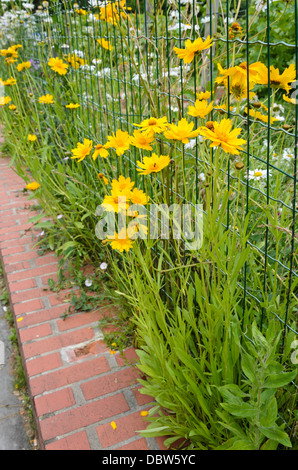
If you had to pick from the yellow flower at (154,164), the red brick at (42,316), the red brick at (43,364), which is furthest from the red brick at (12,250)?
the yellow flower at (154,164)

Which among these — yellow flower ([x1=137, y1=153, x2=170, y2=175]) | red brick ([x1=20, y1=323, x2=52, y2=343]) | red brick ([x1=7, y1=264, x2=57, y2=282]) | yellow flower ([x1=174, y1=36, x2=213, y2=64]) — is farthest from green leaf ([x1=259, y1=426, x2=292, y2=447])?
red brick ([x1=7, y1=264, x2=57, y2=282])

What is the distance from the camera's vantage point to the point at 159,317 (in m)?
1.41

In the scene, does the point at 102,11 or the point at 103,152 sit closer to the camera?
the point at 103,152

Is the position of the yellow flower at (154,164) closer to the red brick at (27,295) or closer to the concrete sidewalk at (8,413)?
the concrete sidewalk at (8,413)

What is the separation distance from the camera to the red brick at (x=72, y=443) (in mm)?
1459

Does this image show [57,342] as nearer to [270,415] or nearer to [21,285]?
[21,285]

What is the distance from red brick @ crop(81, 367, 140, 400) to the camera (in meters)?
1.65

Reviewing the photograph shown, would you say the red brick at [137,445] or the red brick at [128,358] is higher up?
the red brick at [137,445]

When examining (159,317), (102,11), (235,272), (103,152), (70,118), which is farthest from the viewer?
(70,118)

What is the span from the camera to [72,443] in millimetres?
1471

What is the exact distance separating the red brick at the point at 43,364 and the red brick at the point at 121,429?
36 centimetres
